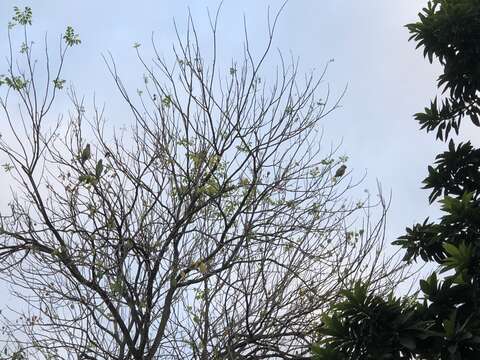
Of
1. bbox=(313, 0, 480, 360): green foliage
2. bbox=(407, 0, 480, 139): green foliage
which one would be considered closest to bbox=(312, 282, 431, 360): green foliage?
bbox=(313, 0, 480, 360): green foliage

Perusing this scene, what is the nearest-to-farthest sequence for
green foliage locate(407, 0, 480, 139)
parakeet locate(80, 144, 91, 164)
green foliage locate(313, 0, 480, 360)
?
1. green foliage locate(313, 0, 480, 360)
2. green foliage locate(407, 0, 480, 139)
3. parakeet locate(80, 144, 91, 164)

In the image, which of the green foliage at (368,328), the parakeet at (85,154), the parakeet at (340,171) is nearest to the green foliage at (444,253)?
the green foliage at (368,328)

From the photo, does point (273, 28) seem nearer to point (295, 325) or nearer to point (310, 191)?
point (310, 191)

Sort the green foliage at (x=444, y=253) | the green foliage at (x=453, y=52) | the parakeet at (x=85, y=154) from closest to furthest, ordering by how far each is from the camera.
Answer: the green foliage at (x=444, y=253) < the green foliage at (x=453, y=52) < the parakeet at (x=85, y=154)

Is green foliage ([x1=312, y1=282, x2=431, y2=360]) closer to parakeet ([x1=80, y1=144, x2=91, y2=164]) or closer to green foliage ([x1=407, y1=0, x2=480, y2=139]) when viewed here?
green foliage ([x1=407, y1=0, x2=480, y2=139])

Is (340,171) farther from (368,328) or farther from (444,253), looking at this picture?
(368,328)

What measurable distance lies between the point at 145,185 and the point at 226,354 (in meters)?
2.40

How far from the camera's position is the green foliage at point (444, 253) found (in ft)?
15.1

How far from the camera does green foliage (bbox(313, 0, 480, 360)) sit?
4617mm

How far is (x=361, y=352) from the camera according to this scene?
4730 millimetres

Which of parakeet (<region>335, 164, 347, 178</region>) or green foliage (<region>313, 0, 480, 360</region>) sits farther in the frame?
parakeet (<region>335, 164, 347, 178</region>)

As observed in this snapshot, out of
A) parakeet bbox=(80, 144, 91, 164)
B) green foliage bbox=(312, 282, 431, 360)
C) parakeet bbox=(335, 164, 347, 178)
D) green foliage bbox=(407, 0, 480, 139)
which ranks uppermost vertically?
parakeet bbox=(80, 144, 91, 164)

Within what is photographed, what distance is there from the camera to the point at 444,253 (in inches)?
220

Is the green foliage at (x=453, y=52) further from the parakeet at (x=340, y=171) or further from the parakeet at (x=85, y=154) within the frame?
the parakeet at (x=85, y=154)
